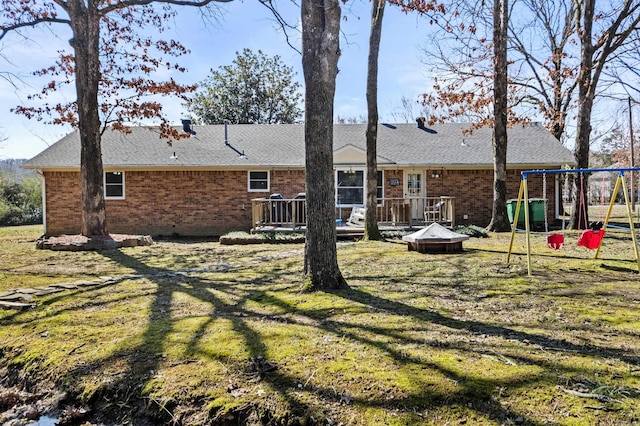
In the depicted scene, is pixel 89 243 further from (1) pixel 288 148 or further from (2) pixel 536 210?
(2) pixel 536 210

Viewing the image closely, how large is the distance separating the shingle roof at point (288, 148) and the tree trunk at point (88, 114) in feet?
10.8

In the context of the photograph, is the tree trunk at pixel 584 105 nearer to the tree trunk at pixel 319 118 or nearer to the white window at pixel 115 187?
the tree trunk at pixel 319 118

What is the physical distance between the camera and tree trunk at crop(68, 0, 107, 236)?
39.7ft

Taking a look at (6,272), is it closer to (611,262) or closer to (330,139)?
(330,139)

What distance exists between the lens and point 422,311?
15.7 ft

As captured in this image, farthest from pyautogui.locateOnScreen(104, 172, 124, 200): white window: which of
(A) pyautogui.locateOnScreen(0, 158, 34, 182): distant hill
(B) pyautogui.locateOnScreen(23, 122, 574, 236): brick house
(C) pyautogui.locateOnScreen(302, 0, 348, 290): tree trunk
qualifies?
(C) pyautogui.locateOnScreen(302, 0, 348, 290): tree trunk

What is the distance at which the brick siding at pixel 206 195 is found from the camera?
16203mm

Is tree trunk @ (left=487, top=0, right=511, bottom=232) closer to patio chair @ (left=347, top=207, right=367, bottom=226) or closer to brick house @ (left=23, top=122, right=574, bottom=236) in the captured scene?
brick house @ (left=23, top=122, right=574, bottom=236)

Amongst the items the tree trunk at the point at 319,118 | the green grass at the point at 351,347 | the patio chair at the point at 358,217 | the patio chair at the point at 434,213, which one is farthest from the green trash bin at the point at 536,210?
the tree trunk at the point at 319,118

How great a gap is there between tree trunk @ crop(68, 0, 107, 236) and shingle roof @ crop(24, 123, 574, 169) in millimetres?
3277

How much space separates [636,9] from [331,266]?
50.7ft

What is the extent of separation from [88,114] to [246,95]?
20662 mm

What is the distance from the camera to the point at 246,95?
1259 inches

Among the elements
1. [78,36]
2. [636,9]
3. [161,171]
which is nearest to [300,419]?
[78,36]
